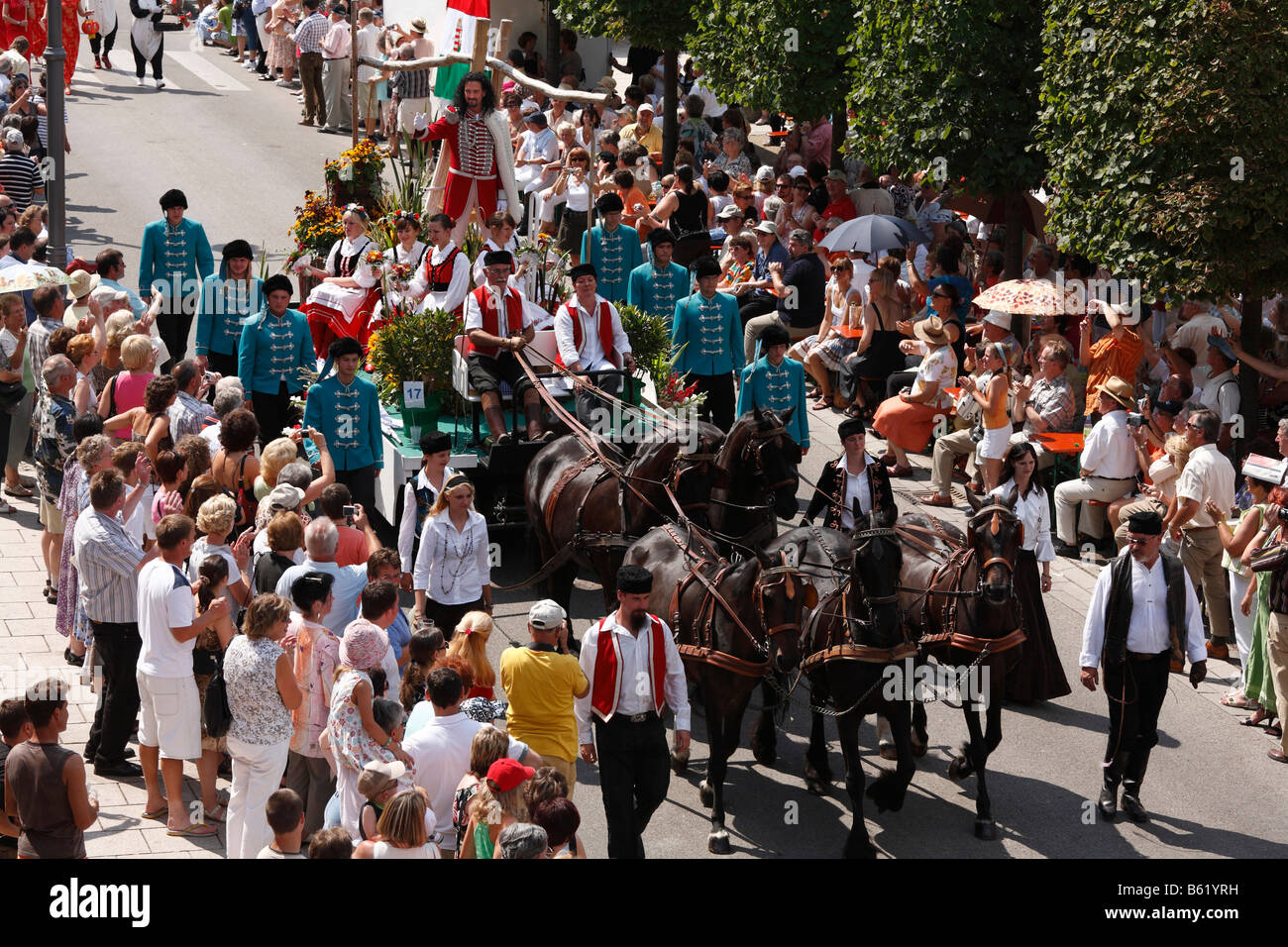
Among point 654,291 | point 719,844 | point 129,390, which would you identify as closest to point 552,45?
point 654,291

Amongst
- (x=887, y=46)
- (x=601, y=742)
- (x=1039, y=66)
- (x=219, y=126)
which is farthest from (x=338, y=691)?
(x=219, y=126)

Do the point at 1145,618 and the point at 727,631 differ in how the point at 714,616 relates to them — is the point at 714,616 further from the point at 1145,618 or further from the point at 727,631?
the point at 1145,618

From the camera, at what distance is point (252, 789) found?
29.9 ft

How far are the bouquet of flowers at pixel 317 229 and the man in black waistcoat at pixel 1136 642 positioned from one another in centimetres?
938

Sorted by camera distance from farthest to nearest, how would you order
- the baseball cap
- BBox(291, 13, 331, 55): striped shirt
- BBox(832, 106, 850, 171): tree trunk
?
BBox(291, 13, 331, 55): striped shirt < BBox(832, 106, 850, 171): tree trunk < the baseball cap

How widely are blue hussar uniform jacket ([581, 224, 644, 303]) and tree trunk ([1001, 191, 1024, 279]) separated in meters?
3.85

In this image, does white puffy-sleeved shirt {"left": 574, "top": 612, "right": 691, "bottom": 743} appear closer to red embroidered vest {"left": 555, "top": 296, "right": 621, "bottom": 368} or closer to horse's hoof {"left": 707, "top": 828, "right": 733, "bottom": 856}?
horse's hoof {"left": 707, "top": 828, "right": 733, "bottom": 856}

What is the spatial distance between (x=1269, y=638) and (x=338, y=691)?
20.7 ft

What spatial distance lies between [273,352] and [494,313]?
6.28 feet

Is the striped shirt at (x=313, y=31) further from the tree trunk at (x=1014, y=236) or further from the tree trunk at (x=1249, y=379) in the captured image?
the tree trunk at (x=1249, y=379)

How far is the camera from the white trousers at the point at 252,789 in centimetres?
905

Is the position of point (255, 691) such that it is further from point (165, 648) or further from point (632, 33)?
point (632, 33)

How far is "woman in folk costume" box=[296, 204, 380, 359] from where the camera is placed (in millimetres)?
15656

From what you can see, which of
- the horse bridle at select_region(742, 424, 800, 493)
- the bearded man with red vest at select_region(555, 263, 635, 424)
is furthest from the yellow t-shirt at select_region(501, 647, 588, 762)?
the bearded man with red vest at select_region(555, 263, 635, 424)
